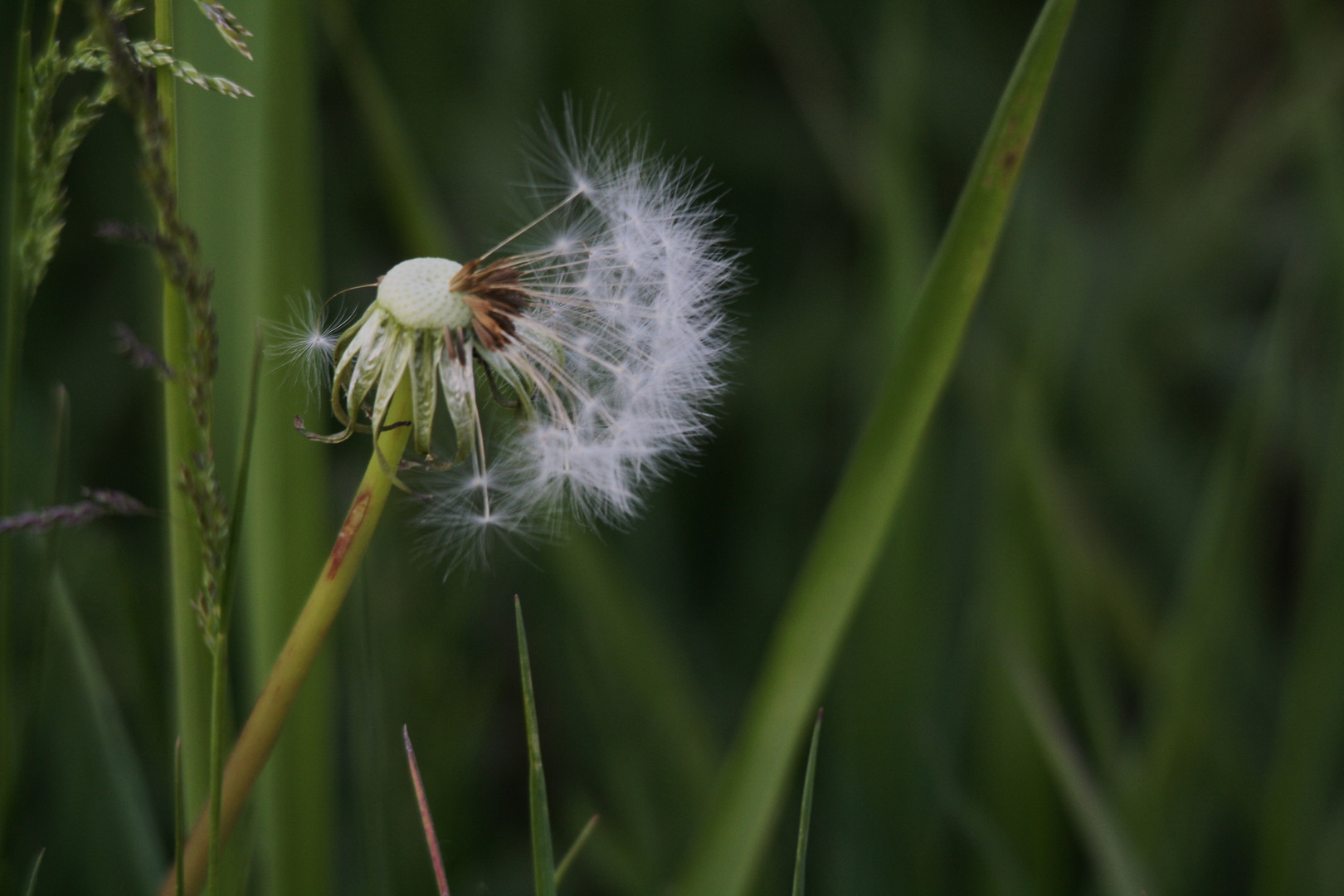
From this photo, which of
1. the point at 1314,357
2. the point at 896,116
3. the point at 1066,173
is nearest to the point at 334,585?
the point at 896,116

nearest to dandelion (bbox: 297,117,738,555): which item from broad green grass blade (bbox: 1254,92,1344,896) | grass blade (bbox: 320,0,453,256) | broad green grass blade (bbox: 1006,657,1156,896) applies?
grass blade (bbox: 320,0,453,256)

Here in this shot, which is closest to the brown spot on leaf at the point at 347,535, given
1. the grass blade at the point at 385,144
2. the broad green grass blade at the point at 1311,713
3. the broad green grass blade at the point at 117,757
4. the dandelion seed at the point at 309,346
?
the dandelion seed at the point at 309,346

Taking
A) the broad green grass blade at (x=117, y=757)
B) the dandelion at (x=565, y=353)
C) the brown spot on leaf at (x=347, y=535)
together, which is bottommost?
the broad green grass blade at (x=117, y=757)

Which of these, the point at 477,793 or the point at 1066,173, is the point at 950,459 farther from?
the point at 477,793

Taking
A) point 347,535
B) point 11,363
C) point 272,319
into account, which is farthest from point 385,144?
point 347,535

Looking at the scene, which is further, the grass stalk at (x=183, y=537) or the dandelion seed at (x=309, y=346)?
the dandelion seed at (x=309, y=346)

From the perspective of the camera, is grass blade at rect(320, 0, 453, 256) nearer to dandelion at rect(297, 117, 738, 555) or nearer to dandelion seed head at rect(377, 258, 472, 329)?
dandelion at rect(297, 117, 738, 555)

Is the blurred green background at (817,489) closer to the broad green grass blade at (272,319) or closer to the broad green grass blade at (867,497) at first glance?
the broad green grass blade at (272,319)
